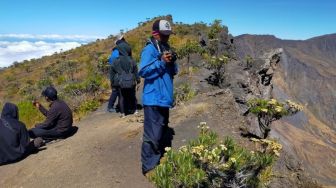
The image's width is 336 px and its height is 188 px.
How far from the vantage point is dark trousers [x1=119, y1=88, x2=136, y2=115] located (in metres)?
12.0

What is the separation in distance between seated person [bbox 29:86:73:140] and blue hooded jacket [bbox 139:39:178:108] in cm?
346

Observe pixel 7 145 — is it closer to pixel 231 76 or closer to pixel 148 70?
pixel 148 70

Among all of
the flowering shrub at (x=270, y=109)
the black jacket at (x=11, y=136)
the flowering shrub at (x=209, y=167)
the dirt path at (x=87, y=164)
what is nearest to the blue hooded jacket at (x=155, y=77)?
the dirt path at (x=87, y=164)

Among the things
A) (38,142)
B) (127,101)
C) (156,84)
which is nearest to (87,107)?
(127,101)

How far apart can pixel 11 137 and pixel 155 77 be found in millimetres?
3479

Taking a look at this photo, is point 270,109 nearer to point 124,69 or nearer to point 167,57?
point 167,57

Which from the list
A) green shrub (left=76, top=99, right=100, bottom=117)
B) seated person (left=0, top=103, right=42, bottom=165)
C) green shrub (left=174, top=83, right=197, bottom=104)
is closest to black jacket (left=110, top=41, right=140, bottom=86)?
green shrub (left=174, top=83, right=197, bottom=104)

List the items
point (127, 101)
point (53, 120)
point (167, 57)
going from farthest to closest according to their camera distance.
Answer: point (127, 101) < point (53, 120) < point (167, 57)

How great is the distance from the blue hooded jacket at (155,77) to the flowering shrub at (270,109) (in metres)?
2.25

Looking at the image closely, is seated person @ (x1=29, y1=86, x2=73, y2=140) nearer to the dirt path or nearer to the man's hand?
the dirt path

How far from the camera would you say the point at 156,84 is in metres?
7.48

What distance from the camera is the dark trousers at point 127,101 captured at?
12.0m

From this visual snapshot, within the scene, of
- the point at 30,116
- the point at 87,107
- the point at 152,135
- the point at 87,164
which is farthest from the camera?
the point at 30,116

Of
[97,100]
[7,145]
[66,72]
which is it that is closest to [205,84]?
[97,100]
